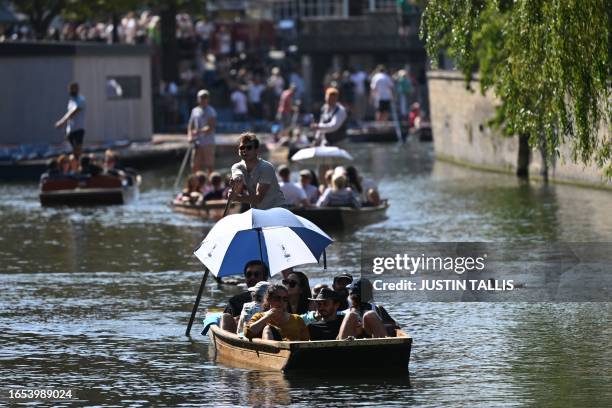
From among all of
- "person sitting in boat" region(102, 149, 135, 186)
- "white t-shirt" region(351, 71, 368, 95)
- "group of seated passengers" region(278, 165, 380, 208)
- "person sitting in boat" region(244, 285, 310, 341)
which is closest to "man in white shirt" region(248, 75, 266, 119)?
"white t-shirt" region(351, 71, 368, 95)

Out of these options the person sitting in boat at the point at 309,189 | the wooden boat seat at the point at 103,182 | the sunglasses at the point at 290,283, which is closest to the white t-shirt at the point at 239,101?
the wooden boat seat at the point at 103,182

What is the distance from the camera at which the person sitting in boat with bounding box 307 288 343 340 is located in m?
18.5

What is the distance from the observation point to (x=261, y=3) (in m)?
89.7

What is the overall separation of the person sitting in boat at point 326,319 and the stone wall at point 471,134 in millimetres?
22453

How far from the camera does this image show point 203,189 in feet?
118

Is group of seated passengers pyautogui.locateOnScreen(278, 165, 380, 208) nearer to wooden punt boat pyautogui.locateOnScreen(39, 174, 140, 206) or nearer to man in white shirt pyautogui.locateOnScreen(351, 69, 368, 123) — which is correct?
wooden punt boat pyautogui.locateOnScreen(39, 174, 140, 206)

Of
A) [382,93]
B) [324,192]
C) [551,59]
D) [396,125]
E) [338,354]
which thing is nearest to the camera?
[338,354]

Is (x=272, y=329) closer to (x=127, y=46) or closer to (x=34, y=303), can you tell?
(x=34, y=303)

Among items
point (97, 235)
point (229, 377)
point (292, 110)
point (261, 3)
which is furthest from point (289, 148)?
point (261, 3)

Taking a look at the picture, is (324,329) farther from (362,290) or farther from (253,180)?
(253,180)

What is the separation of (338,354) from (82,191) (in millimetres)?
21028

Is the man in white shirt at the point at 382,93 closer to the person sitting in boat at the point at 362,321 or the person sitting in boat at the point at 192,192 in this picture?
the person sitting in boat at the point at 192,192

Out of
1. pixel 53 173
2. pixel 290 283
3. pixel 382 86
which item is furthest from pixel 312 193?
pixel 382 86

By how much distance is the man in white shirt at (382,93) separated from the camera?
62.2m
